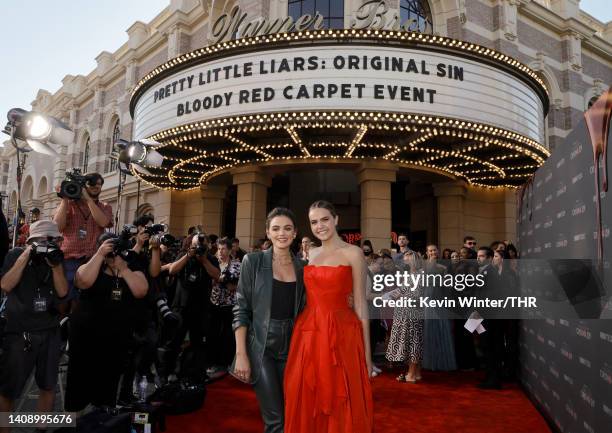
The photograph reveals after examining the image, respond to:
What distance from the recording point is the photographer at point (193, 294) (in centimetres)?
513

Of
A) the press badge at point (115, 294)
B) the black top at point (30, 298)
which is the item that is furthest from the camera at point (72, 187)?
the press badge at point (115, 294)

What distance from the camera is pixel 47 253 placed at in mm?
3346

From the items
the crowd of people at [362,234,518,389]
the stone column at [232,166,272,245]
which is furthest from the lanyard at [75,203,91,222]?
the stone column at [232,166,272,245]

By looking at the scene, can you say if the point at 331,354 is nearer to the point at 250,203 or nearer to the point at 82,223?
the point at 82,223

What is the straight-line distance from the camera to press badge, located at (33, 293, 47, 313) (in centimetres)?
347

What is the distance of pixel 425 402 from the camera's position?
16.4 feet

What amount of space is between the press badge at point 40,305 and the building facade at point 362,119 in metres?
4.78

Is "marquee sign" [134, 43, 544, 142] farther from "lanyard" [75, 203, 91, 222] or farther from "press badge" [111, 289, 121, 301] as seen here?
"press badge" [111, 289, 121, 301]

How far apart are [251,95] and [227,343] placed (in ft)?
19.0

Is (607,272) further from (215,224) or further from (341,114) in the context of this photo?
(215,224)

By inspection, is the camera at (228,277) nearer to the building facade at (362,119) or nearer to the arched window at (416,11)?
the building facade at (362,119)

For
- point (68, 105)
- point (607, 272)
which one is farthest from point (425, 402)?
point (68, 105)

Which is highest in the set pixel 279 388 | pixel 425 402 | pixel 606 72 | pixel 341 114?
pixel 606 72

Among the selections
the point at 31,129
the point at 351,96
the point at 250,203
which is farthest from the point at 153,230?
the point at 250,203
